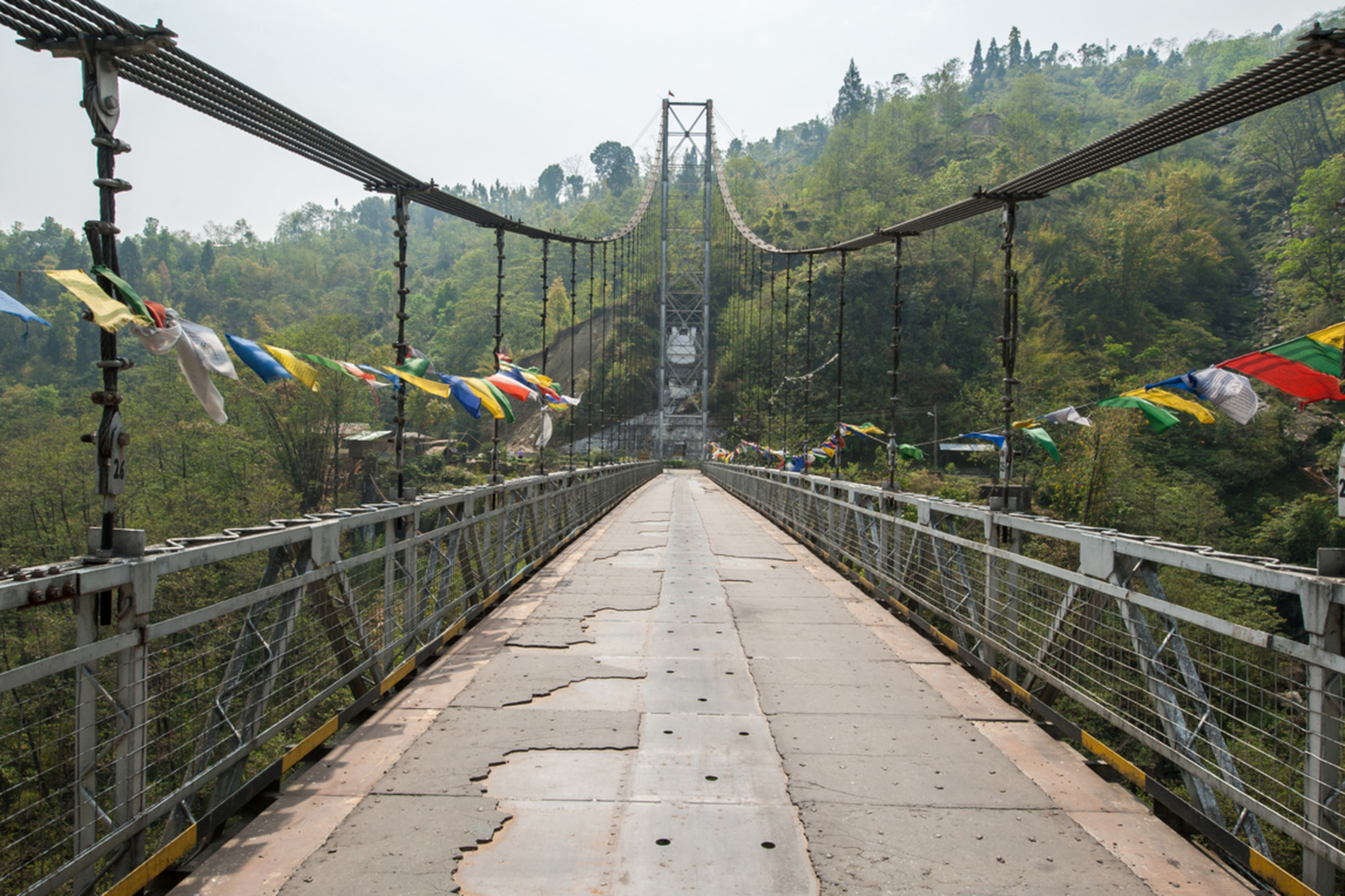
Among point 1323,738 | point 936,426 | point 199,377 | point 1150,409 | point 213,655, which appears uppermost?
point 936,426

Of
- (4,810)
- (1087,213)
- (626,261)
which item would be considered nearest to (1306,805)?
(4,810)

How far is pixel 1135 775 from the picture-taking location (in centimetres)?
363

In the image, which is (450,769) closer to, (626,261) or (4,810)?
(4,810)

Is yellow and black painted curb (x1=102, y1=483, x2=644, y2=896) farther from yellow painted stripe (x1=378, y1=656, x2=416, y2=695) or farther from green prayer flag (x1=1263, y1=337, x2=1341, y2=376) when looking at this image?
green prayer flag (x1=1263, y1=337, x2=1341, y2=376)

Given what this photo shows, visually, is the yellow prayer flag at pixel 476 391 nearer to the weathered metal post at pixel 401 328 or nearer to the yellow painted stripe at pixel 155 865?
the weathered metal post at pixel 401 328

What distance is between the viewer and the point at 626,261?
68750 millimetres

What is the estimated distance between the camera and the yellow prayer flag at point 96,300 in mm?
3090

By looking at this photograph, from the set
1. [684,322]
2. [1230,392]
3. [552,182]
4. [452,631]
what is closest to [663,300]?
[684,322]

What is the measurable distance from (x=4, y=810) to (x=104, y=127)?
52.9ft

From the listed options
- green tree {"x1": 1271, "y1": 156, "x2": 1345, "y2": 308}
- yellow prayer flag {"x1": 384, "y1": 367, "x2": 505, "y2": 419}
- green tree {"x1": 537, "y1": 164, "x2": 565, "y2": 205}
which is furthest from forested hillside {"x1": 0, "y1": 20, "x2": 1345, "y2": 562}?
green tree {"x1": 537, "y1": 164, "x2": 565, "y2": 205}

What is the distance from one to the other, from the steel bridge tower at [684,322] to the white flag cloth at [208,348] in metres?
57.6

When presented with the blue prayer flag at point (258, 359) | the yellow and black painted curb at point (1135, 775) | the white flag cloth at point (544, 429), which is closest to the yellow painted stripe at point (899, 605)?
the yellow and black painted curb at point (1135, 775)

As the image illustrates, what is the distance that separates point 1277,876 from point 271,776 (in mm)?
3518

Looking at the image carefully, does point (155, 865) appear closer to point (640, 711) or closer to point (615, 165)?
point (640, 711)
